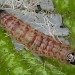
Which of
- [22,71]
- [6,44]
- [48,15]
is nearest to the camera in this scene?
[22,71]

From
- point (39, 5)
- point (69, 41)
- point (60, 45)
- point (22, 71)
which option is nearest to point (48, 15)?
point (39, 5)

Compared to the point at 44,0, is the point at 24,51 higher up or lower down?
lower down

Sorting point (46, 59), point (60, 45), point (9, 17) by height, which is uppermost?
point (9, 17)

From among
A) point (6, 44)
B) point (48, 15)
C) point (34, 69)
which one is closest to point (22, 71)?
point (34, 69)

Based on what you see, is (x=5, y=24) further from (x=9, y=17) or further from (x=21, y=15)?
(x=21, y=15)

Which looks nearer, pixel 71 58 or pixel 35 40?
pixel 71 58

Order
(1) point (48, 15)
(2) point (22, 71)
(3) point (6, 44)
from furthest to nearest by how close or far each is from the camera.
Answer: (1) point (48, 15) → (3) point (6, 44) → (2) point (22, 71)

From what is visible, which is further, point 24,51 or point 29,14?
point 29,14
